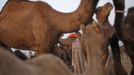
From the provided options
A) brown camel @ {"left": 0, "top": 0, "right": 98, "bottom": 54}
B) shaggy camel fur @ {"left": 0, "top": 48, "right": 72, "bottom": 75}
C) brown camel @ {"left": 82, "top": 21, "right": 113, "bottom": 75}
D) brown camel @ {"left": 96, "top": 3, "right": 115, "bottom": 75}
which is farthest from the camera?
brown camel @ {"left": 0, "top": 0, "right": 98, "bottom": 54}

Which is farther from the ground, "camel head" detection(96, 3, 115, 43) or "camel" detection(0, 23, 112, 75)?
"camel" detection(0, 23, 112, 75)

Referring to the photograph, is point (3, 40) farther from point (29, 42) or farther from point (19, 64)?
point (19, 64)

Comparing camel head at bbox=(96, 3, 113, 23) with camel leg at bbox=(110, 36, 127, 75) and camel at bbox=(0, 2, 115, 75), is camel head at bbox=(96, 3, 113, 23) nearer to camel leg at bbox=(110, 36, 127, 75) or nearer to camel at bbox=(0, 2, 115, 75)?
camel leg at bbox=(110, 36, 127, 75)

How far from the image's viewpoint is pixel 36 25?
1008 millimetres

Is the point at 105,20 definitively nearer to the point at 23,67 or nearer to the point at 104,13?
the point at 104,13

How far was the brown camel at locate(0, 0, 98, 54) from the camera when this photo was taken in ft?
3.17

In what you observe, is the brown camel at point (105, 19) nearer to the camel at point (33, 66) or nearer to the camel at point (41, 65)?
the camel at point (41, 65)

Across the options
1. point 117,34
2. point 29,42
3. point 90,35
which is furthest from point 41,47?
point 90,35

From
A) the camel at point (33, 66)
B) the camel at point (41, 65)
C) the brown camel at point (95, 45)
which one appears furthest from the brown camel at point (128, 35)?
the camel at point (33, 66)

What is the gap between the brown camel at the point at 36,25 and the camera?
38.0 inches

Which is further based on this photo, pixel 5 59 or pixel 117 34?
pixel 117 34

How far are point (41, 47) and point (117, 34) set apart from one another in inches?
11.0

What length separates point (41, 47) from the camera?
968 millimetres

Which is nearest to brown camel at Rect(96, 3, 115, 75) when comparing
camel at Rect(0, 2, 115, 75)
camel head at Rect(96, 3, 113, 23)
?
camel head at Rect(96, 3, 113, 23)
